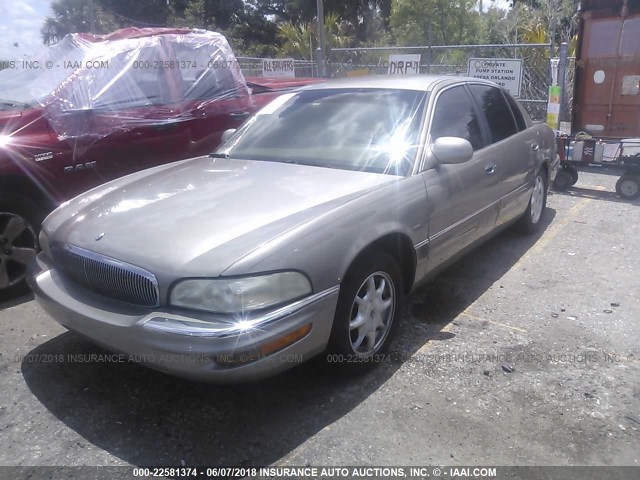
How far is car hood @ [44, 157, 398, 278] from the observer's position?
263 centimetres

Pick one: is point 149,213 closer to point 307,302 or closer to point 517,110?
point 307,302

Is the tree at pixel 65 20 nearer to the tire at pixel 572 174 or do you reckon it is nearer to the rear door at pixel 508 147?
the tire at pixel 572 174

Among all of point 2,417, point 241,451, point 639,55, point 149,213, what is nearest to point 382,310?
point 241,451

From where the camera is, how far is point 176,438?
2.73 metres

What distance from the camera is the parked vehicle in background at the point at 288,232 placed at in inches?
99.3

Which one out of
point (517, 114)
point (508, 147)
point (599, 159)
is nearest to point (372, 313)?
point (508, 147)

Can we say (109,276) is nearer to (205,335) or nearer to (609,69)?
(205,335)

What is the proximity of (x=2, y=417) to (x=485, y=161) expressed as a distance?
11.4ft

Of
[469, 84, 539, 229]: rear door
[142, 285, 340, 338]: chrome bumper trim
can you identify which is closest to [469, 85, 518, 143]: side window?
[469, 84, 539, 229]: rear door

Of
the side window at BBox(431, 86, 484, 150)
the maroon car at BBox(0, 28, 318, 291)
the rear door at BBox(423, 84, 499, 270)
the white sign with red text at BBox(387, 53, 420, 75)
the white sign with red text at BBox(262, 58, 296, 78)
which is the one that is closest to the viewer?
the rear door at BBox(423, 84, 499, 270)

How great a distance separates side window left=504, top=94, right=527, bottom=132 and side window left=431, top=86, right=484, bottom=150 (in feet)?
2.89

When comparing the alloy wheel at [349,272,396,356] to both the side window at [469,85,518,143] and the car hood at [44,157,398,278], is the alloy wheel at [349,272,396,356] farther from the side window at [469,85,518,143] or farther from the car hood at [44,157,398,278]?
the side window at [469,85,518,143]

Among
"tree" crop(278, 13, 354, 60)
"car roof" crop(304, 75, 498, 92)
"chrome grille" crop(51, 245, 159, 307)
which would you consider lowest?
"chrome grille" crop(51, 245, 159, 307)

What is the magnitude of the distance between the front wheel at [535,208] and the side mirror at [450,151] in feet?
6.92
